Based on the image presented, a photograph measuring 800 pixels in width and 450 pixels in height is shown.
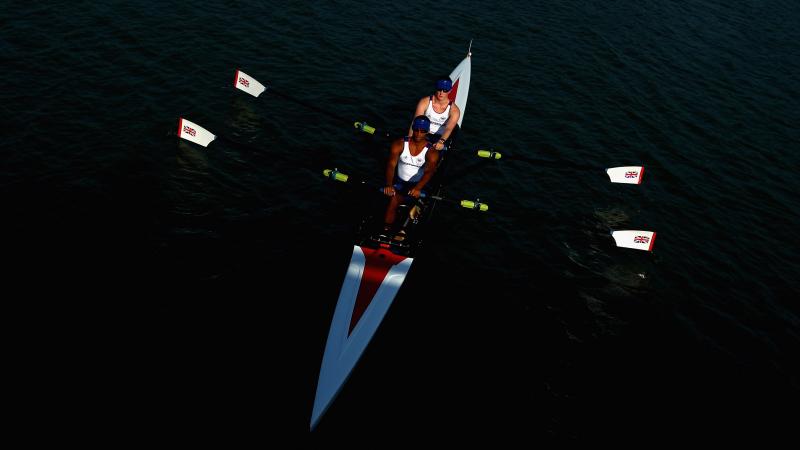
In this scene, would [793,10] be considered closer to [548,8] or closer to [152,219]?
[548,8]

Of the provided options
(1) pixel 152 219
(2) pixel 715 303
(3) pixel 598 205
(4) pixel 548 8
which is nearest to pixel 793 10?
(4) pixel 548 8

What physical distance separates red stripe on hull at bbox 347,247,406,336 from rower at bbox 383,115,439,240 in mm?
→ 701

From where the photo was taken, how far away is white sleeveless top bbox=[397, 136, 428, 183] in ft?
46.3

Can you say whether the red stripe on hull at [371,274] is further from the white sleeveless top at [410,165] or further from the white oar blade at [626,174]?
the white oar blade at [626,174]

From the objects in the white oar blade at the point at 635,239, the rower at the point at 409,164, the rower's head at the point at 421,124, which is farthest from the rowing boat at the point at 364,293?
the white oar blade at the point at 635,239

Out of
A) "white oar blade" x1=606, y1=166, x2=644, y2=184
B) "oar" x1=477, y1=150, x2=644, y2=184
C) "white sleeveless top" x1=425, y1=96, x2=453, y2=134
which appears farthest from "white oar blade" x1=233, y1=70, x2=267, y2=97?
"white oar blade" x1=606, y1=166, x2=644, y2=184

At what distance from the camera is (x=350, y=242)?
14.7 meters

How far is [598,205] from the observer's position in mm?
17922

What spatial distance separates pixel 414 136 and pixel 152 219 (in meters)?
6.67

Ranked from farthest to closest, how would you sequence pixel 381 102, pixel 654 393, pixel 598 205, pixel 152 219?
pixel 381 102 → pixel 598 205 → pixel 152 219 → pixel 654 393

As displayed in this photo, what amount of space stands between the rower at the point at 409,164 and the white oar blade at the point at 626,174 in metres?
6.38

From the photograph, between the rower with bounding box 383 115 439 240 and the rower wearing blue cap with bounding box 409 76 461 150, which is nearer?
the rower with bounding box 383 115 439 240

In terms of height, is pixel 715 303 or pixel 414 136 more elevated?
pixel 414 136

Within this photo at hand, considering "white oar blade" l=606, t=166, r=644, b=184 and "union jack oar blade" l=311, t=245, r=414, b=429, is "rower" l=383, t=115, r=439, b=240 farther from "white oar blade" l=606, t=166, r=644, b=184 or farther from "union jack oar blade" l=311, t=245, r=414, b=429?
"white oar blade" l=606, t=166, r=644, b=184
